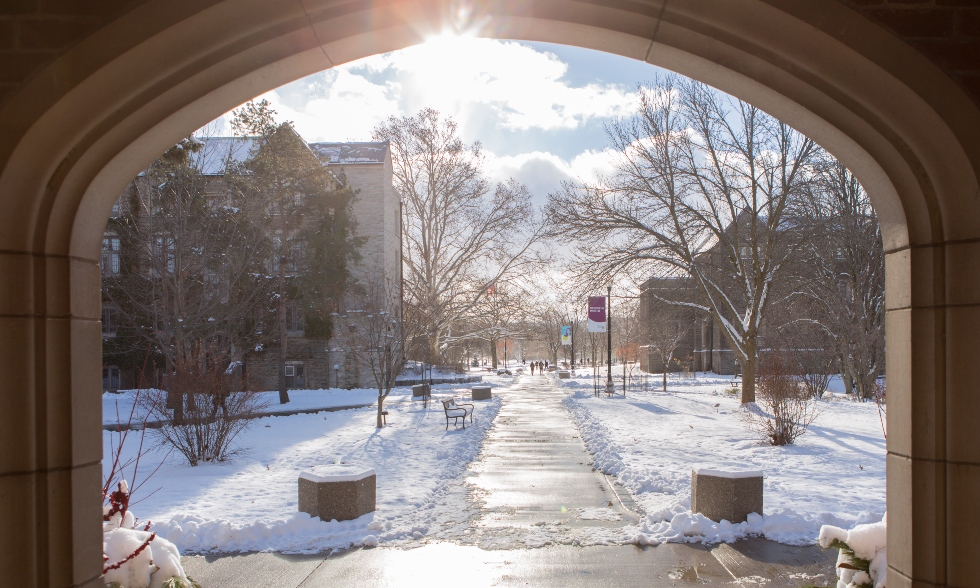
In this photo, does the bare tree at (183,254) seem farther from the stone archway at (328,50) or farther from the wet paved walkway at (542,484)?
the stone archway at (328,50)

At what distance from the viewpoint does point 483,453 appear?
1295 centimetres

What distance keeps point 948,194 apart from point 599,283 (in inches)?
743

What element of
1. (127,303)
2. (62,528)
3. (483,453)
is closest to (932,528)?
(62,528)

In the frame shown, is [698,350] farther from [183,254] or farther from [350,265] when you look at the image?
[183,254]

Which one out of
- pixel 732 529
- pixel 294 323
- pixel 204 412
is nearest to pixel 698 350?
pixel 294 323

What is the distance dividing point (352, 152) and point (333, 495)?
33.0 meters

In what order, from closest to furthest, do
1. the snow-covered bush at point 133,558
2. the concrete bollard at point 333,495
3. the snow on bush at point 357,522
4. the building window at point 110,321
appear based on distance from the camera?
the snow-covered bush at point 133,558 < the snow on bush at point 357,522 < the concrete bollard at point 333,495 < the building window at point 110,321

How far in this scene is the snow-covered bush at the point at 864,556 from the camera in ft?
13.7

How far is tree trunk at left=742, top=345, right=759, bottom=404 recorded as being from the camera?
21.2 metres

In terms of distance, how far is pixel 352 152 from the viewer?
3819 centimetres

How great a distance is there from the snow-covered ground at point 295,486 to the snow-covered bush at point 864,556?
434 cm

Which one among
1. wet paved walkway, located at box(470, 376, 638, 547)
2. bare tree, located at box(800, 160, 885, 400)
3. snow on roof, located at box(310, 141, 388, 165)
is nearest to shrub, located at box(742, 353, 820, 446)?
wet paved walkway, located at box(470, 376, 638, 547)

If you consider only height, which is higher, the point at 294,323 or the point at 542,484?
the point at 294,323

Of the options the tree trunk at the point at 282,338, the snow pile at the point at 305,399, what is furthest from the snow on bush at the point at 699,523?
the tree trunk at the point at 282,338
